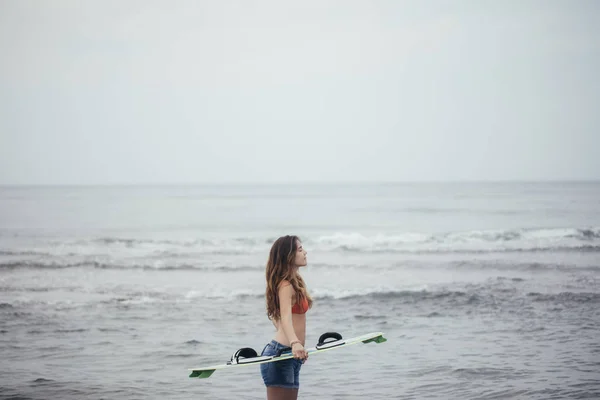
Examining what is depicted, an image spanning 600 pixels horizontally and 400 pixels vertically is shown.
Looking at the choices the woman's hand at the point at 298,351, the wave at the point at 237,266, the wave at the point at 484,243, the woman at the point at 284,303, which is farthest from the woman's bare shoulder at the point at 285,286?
the wave at the point at 484,243

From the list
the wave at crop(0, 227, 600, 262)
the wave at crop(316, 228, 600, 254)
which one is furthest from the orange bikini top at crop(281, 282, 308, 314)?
the wave at crop(316, 228, 600, 254)

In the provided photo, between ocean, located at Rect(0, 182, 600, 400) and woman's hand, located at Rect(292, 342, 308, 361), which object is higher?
woman's hand, located at Rect(292, 342, 308, 361)

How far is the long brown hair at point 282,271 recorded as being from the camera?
3.54 meters

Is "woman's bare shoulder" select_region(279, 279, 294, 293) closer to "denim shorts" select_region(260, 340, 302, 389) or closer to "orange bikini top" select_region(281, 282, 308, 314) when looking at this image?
"orange bikini top" select_region(281, 282, 308, 314)

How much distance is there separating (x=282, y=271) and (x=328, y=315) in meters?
6.56

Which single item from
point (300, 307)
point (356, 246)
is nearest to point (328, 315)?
point (300, 307)

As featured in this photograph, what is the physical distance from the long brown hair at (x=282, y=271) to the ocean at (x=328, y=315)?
283cm

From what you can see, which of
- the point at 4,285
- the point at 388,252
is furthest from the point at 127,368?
the point at 388,252

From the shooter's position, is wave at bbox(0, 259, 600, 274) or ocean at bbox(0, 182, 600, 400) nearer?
ocean at bbox(0, 182, 600, 400)

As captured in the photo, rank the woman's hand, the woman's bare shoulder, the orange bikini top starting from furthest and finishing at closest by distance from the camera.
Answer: the orange bikini top, the woman's bare shoulder, the woman's hand

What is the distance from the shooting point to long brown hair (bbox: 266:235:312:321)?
354cm

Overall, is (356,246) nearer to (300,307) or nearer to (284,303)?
(300,307)

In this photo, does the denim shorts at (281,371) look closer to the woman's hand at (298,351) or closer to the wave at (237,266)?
the woman's hand at (298,351)

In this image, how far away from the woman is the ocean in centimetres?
267
